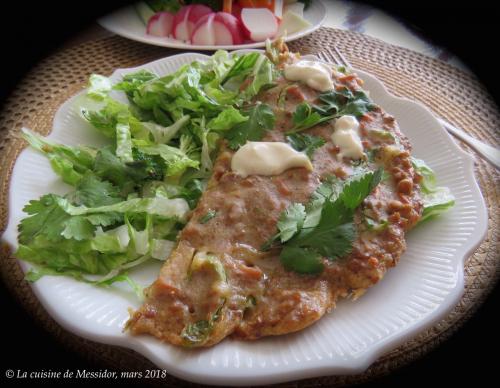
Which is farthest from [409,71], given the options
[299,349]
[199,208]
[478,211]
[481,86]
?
[299,349]

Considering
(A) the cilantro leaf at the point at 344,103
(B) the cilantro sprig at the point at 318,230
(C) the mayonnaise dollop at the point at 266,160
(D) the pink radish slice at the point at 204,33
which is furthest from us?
(D) the pink radish slice at the point at 204,33

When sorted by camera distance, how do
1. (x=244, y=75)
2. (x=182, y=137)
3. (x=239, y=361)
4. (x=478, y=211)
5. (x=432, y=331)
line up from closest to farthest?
(x=239, y=361)
(x=432, y=331)
(x=478, y=211)
(x=182, y=137)
(x=244, y=75)

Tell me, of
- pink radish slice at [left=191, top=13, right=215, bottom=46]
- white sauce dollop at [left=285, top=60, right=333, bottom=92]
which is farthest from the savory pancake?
pink radish slice at [left=191, top=13, right=215, bottom=46]

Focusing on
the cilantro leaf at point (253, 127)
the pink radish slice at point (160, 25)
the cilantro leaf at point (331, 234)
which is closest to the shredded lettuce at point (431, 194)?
the cilantro leaf at point (331, 234)

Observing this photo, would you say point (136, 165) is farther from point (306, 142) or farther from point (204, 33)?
point (204, 33)

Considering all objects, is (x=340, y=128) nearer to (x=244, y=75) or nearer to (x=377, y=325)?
(x=244, y=75)

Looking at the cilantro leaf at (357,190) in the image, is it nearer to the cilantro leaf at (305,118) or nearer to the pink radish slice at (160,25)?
the cilantro leaf at (305,118)
